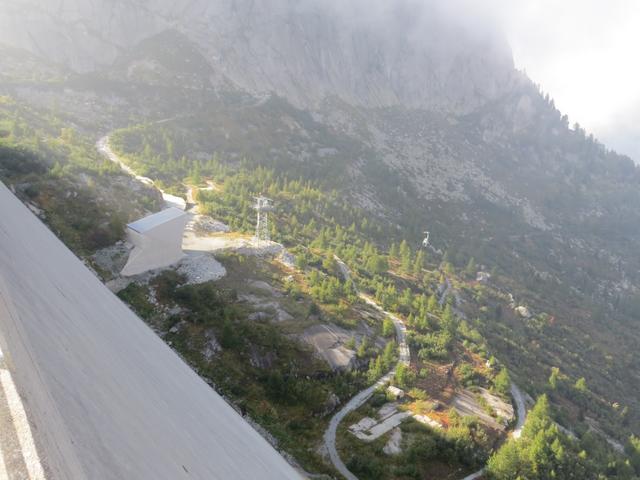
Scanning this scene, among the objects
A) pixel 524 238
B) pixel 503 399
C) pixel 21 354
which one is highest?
pixel 524 238

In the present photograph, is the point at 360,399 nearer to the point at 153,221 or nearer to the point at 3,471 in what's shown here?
the point at 153,221

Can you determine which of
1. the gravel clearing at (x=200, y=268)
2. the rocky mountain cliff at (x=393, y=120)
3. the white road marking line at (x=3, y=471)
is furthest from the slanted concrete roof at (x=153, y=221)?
the rocky mountain cliff at (x=393, y=120)

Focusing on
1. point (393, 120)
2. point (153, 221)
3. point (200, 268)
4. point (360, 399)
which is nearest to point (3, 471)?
point (360, 399)

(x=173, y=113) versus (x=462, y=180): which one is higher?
(x=462, y=180)

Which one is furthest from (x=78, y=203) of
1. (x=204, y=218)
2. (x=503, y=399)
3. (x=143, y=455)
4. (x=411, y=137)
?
(x=411, y=137)

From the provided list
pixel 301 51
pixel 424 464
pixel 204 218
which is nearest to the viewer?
pixel 424 464

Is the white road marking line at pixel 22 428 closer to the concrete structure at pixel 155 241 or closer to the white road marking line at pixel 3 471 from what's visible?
the white road marking line at pixel 3 471

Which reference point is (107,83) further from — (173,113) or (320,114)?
(320,114)

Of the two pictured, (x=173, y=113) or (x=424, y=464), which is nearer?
(x=424, y=464)
